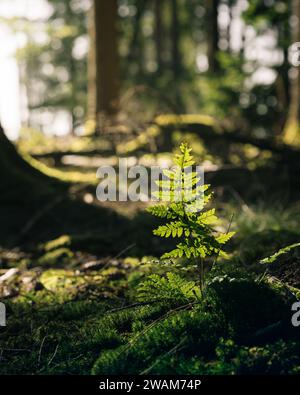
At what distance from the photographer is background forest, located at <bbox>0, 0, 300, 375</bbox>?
8.35 feet

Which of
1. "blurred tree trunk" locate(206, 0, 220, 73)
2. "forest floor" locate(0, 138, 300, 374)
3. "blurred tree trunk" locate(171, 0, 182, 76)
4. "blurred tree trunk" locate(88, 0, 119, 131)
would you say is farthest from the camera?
"blurred tree trunk" locate(171, 0, 182, 76)

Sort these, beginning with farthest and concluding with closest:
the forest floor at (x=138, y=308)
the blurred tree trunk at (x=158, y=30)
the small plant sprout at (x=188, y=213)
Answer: the blurred tree trunk at (x=158, y=30)
the small plant sprout at (x=188, y=213)
the forest floor at (x=138, y=308)

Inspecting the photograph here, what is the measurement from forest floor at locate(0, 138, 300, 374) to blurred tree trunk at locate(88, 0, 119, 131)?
8154 millimetres

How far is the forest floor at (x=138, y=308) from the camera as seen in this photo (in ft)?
8.02

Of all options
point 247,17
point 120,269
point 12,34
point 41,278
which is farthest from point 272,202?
point 12,34

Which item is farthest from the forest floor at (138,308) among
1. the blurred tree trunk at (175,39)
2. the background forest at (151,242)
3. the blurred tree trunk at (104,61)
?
the blurred tree trunk at (175,39)

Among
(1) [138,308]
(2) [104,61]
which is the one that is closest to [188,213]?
(1) [138,308]
